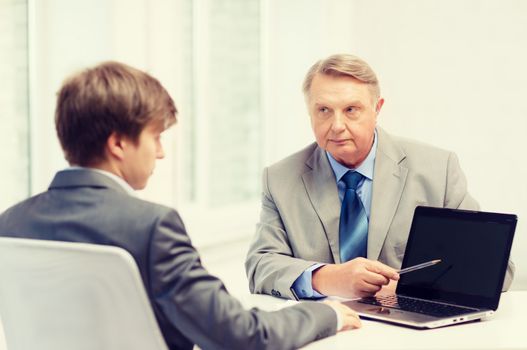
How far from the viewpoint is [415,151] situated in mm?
2580

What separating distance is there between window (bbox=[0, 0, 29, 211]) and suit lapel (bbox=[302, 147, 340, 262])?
3.55 feet

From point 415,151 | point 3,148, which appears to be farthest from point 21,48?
point 415,151

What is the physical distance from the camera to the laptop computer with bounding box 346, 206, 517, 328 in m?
1.99

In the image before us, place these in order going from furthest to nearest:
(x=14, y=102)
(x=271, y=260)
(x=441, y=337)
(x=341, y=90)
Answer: (x=14, y=102)
(x=341, y=90)
(x=271, y=260)
(x=441, y=337)

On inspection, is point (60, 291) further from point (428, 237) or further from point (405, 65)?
point (405, 65)

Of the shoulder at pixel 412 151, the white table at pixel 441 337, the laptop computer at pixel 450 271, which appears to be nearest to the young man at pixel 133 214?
the white table at pixel 441 337

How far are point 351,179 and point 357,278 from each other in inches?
19.1

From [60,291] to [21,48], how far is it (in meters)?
1.71

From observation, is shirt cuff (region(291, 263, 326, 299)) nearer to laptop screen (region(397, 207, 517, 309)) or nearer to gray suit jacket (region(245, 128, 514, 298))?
gray suit jacket (region(245, 128, 514, 298))

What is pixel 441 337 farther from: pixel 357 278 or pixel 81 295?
pixel 81 295

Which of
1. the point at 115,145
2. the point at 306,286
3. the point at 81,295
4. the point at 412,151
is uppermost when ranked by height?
the point at 115,145

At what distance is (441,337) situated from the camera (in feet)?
5.89

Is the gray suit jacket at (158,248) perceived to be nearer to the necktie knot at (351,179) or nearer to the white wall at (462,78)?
the necktie knot at (351,179)

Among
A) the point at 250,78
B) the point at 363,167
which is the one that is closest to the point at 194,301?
the point at 363,167
